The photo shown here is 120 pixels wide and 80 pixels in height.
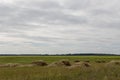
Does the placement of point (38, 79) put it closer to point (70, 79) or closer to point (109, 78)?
point (70, 79)

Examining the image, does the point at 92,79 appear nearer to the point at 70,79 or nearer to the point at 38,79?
the point at 70,79

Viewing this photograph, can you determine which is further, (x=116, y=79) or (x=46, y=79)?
(x=46, y=79)

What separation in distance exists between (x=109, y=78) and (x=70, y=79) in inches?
81.0

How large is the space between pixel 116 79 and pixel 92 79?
1.18 metres

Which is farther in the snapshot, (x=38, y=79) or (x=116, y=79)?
(x=38, y=79)

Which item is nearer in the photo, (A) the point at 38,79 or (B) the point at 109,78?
(B) the point at 109,78

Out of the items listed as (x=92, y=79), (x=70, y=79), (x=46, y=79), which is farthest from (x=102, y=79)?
(x=46, y=79)

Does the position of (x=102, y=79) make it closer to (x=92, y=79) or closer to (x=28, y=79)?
(x=92, y=79)

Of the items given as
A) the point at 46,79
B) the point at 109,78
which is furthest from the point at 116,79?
the point at 46,79

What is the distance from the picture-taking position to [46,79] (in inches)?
544

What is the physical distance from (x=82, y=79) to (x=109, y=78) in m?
1.35

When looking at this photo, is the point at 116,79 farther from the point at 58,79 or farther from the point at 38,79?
the point at 38,79

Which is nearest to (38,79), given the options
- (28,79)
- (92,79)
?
(28,79)

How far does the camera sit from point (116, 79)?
12750mm
